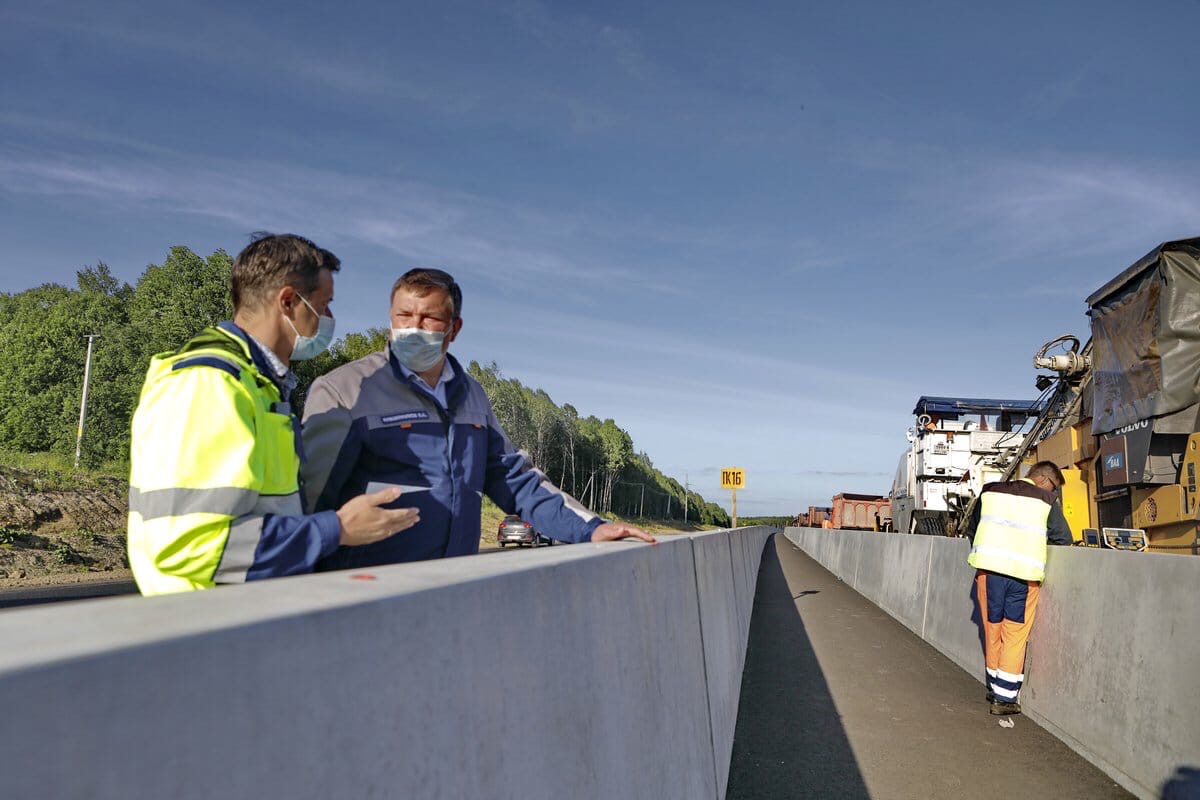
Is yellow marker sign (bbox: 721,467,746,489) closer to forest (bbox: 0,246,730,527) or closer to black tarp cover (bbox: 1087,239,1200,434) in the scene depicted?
forest (bbox: 0,246,730,527)

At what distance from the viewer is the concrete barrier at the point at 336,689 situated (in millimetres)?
777

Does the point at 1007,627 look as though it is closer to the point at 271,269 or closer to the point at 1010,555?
the point at 1010,555

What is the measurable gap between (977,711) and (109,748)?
7.62 metres

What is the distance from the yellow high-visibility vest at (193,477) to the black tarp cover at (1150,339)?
11.8 meters

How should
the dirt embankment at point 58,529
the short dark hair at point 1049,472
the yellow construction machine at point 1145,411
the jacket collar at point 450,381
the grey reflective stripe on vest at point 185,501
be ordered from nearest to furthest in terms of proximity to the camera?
1. the grey reflective stripe on vest at point 185,501
2. the jacket collar at point 450,381
3. the short dark hair at point 1049,472
4. the yellow construction machine at point 1145,411
5. the dirt embankment at point 58,529

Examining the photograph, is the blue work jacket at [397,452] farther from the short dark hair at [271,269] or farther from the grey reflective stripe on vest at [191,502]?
the grey reflective stripe on vest at [191,502]

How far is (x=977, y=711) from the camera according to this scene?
7.27m

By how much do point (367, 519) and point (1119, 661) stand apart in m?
5.14

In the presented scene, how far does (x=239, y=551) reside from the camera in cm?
216

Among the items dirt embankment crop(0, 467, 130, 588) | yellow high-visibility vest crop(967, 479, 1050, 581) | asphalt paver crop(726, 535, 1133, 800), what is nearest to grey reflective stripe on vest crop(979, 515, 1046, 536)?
Answer: yellow high-visibility vest crop(967, 479, 1050, 581)

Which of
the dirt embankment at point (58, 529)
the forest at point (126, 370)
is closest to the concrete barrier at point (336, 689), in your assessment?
the dirt embankment at point (58, 529)

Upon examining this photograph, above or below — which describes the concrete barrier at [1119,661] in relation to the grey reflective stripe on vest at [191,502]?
below

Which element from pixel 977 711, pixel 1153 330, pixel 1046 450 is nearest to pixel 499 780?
Result: pixel 977 711

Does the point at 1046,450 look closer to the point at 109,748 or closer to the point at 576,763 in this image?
the point at 576,763
